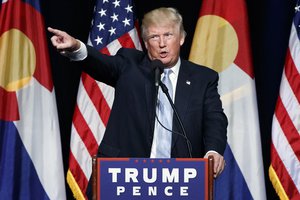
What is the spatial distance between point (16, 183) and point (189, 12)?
175cm

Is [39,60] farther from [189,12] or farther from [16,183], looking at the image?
[189,12]

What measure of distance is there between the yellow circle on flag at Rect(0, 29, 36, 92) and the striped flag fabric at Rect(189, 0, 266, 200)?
3.56ft

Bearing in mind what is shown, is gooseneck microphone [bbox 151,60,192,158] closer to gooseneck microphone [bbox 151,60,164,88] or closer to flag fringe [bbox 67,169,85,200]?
gooseneck microphone [bbox 151,60,164,88]

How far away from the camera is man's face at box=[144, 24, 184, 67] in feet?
8.99

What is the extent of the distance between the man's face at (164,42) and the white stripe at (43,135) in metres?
1.82

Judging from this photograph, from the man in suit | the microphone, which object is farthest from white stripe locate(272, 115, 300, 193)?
the microphone

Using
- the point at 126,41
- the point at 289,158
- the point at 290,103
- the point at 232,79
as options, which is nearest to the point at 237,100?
the point at 232,79

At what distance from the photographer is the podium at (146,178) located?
226 centimetres

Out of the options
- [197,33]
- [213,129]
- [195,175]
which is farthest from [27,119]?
[195,175]

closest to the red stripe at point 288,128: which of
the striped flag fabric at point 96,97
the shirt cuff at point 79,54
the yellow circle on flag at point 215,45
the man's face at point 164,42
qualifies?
the yellow circle on flag at point 215,45

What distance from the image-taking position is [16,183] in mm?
4465

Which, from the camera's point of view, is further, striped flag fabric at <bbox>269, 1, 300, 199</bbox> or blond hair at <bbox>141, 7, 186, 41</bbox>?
striped flag fabric at <bbox>269, 1, 300, 199</bbox>

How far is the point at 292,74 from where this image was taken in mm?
4398

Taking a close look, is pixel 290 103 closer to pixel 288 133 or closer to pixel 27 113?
pixel 288 133
